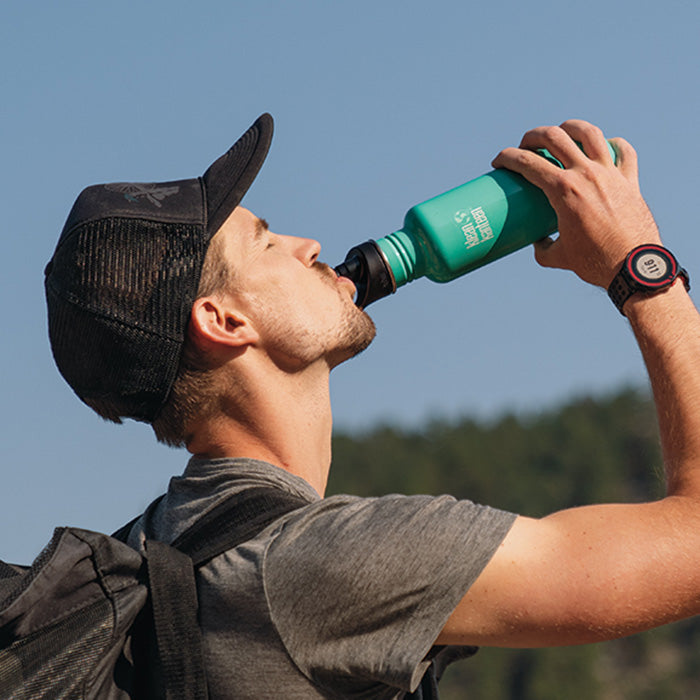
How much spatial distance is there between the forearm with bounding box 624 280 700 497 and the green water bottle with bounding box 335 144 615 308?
2.02ft

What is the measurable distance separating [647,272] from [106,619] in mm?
1630

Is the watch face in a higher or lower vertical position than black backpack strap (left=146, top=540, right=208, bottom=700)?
higher

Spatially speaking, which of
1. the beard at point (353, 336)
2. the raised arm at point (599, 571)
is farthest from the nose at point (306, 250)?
the raised arm at point (599, 571)

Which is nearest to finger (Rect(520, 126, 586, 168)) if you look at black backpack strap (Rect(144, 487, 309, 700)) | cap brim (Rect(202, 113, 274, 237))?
cap brim (Rect(202, 113, 274, 237))

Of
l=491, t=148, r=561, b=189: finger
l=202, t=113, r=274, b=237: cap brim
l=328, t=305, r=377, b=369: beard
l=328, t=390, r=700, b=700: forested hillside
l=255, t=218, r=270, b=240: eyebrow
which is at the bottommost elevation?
l=328, t=390, r=700, b=700: forested hillside

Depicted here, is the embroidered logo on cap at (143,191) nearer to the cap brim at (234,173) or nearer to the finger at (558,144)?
the cap brim at (234,173)

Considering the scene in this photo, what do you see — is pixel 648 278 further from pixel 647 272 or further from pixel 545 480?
pixel 545 480

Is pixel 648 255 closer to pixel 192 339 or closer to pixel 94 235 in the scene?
pixel 192 339

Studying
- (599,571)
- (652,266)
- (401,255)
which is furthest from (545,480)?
(599,571)

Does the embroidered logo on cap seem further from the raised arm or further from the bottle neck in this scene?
the raised arm

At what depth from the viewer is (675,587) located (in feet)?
8.31

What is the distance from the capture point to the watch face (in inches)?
119

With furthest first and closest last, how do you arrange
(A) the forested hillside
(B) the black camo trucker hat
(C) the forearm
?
(A) the forested hillside, (B) the black camo trucker hat, (C) the forearm

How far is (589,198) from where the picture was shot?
10.6 feet
